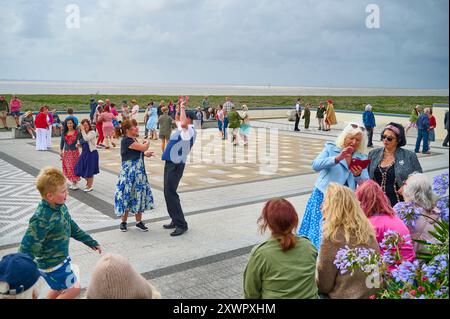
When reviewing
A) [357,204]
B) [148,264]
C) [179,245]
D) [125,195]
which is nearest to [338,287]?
[357,204]

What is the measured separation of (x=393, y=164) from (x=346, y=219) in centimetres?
214

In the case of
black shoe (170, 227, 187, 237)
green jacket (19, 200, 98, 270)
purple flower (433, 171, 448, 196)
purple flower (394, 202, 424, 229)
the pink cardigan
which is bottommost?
black shoe (170, 227, 187, 237)

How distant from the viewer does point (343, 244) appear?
2.97 m

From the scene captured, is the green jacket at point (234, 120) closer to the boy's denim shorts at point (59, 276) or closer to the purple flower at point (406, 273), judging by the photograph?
the boy's denim shorts at point (59, 276)

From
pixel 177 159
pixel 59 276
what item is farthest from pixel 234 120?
pixel 59 276

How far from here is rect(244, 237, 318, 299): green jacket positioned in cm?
265

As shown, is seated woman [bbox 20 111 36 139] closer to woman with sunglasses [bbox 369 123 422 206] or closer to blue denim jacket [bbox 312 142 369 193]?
blue denim jacket [bbox 312 142 369 193]

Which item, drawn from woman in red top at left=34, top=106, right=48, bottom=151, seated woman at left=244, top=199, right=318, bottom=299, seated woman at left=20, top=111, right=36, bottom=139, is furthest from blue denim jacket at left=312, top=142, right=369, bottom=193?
seated woman at left=20, top=111, right=36, bottom=139

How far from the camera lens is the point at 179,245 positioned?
5973 mm

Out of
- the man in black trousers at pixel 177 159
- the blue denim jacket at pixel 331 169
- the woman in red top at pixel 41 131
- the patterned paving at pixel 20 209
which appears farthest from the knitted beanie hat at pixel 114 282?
the woman in red top at pixel 41 131

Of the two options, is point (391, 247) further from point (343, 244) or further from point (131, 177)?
point (131, 177)

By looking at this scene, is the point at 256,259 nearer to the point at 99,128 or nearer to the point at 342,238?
the point at 342,238

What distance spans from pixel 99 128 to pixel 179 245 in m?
10.7

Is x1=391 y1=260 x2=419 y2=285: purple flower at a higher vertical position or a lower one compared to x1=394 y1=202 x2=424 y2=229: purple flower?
lower
